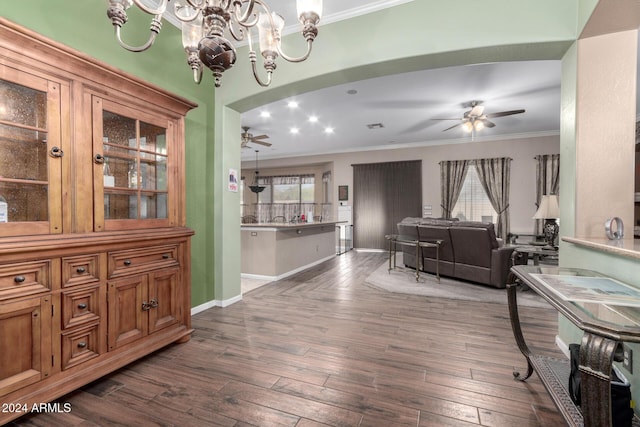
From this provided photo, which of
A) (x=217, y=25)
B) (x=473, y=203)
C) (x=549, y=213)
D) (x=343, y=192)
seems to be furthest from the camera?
(x=343, y=192)

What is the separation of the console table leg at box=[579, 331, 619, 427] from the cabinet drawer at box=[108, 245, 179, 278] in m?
2.50

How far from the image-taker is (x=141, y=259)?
7.09 ft

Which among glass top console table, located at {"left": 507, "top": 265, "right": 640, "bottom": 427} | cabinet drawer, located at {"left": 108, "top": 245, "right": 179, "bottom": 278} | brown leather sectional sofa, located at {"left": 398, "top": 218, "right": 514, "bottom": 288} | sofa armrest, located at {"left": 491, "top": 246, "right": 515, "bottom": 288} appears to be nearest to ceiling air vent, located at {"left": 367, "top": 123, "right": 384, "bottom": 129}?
Answer: brown leather sectional sofa, located at {"left": 398, "top": 218, "right": 514, "bottom": 288}

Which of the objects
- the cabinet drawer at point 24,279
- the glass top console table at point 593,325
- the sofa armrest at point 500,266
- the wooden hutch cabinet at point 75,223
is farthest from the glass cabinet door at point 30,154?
the sofa armrest at point 500,266

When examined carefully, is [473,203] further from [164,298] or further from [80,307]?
[80,307]

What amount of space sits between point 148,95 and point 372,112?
4.18m

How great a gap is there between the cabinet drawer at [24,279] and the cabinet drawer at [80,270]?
0.08 m

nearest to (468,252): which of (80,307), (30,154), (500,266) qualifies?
(500,266)

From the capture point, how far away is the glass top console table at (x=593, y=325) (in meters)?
0.92

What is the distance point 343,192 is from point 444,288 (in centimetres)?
510

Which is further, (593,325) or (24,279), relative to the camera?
(24,279)

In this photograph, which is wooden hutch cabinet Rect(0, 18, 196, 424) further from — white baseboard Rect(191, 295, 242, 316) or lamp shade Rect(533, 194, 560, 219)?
lamp shade Rect(533, 194, 560, 219)

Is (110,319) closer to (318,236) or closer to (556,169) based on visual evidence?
(318,236)

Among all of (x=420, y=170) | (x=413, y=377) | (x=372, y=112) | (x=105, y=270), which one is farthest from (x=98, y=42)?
(x=420, y=170)
